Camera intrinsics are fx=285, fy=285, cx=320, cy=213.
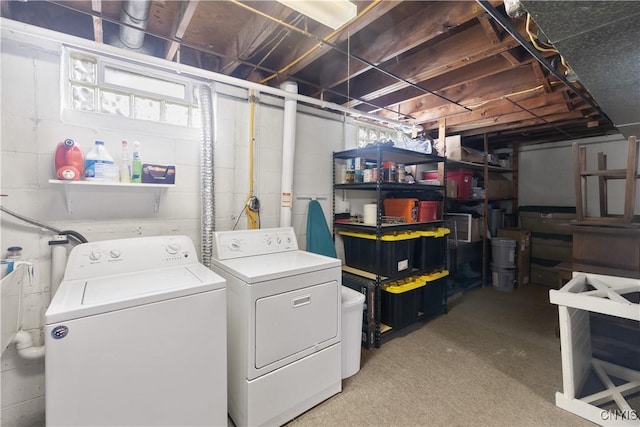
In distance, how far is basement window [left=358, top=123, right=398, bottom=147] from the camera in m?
3.42

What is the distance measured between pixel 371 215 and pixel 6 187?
99.5 inches

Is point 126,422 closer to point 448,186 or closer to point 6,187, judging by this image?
point 6,187

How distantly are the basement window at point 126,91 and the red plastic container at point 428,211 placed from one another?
228 centimetres

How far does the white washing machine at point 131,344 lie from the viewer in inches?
45.0

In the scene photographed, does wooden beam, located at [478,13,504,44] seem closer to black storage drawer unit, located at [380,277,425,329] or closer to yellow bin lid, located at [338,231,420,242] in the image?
yellow bin lid, located at [338,231,420,242]

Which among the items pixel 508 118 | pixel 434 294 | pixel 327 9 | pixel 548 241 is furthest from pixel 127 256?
pixel 548 241

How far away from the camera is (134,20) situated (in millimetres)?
1700

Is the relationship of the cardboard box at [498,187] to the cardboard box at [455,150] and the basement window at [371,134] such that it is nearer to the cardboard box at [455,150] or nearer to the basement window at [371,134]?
the cardboard box at [455,150]

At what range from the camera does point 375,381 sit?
211 centimetres

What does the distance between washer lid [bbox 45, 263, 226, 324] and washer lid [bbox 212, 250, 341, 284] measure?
5.8 inches

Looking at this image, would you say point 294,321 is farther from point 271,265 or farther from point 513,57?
point 513,57

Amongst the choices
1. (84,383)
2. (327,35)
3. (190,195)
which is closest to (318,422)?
(84,383)

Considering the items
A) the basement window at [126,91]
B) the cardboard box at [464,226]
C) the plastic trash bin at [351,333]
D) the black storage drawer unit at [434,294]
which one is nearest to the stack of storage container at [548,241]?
the cardboard box at [464,226]

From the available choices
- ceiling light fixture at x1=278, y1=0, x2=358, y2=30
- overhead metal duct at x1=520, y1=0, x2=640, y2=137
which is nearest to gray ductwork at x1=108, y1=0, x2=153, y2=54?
ceiling light fixture at x1=278, y1=0, x2=358, y2=30
